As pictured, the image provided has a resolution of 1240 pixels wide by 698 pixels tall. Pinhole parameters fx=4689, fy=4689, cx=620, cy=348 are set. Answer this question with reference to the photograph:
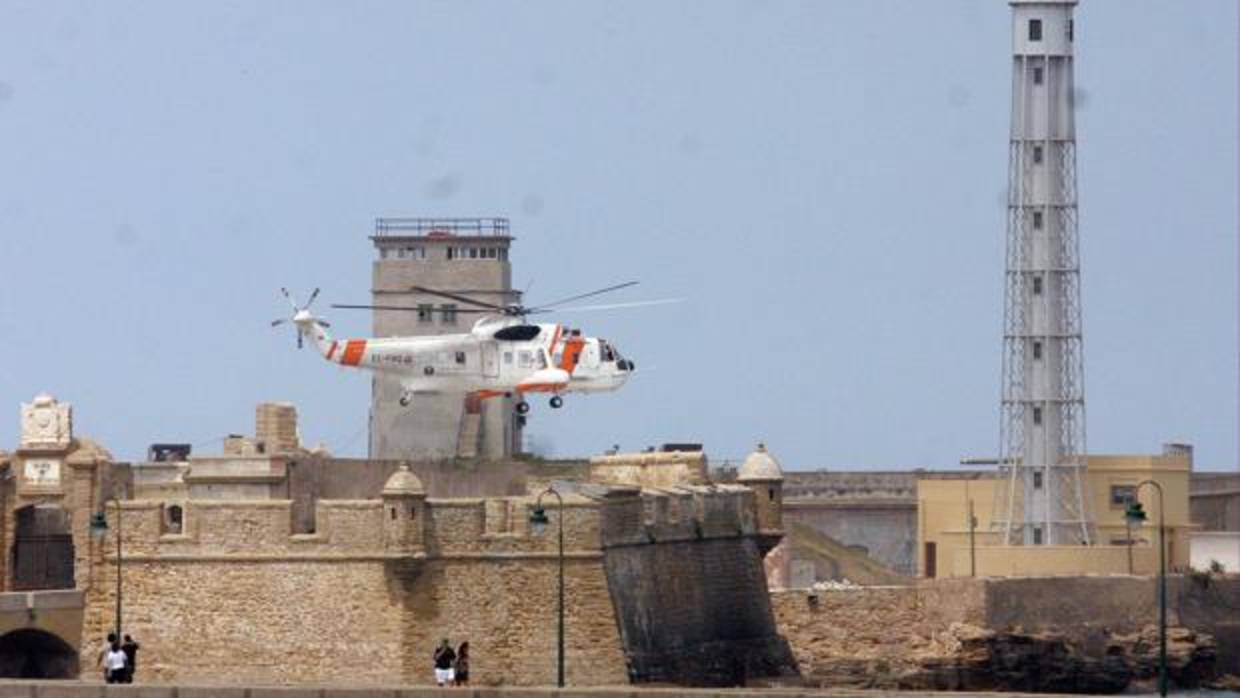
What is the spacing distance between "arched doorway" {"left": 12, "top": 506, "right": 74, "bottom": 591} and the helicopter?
8993 mm

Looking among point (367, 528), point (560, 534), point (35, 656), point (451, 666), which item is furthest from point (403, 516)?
point (35, 656)

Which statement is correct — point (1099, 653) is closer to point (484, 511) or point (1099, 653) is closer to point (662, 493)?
point (662, 493)

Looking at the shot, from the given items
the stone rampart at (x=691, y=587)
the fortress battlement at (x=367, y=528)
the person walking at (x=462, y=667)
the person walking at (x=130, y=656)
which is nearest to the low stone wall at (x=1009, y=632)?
the stone rampart at (x=691, y=587)

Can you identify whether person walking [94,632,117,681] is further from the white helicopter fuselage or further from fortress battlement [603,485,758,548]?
the white helicopter fuselage

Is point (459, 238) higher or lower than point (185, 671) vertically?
higher

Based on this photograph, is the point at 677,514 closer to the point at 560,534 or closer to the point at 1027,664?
the point at 560,534

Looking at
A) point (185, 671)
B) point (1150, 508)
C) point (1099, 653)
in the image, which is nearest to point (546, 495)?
point (185, 671)

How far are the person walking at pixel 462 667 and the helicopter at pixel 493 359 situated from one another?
57.2 feet

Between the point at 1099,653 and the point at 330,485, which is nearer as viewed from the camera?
the point at 330,485

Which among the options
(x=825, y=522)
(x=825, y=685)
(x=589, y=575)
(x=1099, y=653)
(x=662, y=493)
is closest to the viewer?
(x=589, y=575)

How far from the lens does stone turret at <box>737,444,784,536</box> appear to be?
8531cm

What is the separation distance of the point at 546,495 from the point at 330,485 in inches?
400

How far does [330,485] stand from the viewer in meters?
85.1

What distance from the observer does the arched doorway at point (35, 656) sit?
78.5 meters
